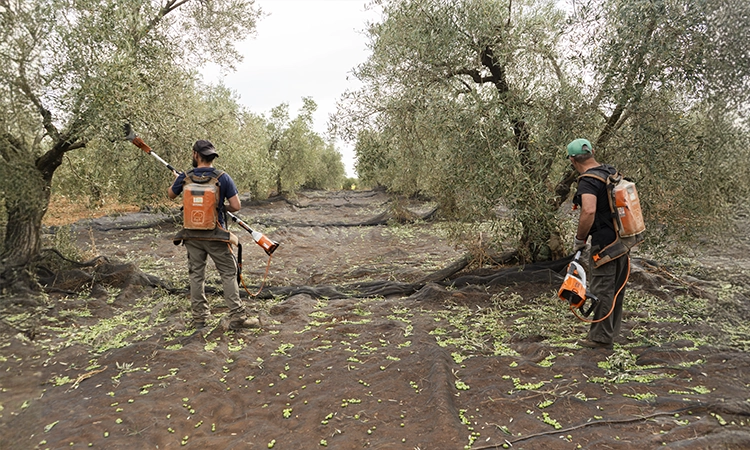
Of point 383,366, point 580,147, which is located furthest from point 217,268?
point 580,147

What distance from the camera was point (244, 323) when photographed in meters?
5.79

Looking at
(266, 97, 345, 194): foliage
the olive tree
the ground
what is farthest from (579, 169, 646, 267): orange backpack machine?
(266, 97, 345, 194): foliage

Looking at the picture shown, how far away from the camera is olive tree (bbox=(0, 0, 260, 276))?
6.09 metres

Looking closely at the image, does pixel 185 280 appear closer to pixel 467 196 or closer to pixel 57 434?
pixel 57 434

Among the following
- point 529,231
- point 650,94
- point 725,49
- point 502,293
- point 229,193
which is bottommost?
point 502,293

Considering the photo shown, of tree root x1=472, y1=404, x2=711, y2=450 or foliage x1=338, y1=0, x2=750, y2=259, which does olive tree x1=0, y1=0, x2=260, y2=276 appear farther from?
tree root x1=472, y1=404, x2=711, y2=450

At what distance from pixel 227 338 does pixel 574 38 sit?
6.38m

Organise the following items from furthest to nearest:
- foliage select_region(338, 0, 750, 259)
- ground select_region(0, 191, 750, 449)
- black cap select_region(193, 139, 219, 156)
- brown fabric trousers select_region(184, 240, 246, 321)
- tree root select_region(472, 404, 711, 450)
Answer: brown fabric trousers select_region(184, 240, 246, 321), black cap select_region(193, 139, 219, 156), foliage select_region(338, 0, 750, 259), ground select_region(0, 191, 750, 449), tree root select_region(472, 404, 711, 450)

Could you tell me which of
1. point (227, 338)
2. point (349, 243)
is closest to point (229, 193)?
point (227, 338)

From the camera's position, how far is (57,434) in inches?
132

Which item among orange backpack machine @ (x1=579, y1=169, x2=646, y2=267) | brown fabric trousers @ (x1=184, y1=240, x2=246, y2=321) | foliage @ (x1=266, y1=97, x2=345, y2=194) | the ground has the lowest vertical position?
the ground

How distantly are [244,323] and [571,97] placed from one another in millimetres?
5618

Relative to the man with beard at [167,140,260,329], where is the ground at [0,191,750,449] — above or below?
below

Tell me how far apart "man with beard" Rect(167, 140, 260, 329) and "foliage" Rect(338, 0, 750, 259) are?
3.28 metres
